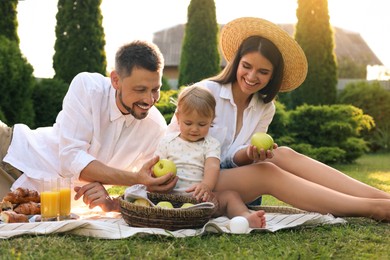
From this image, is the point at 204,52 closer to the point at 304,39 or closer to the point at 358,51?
the point at 304,39

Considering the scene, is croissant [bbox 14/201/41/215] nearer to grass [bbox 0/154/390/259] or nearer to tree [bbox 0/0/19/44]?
grass [bbox 0/154/390/259]

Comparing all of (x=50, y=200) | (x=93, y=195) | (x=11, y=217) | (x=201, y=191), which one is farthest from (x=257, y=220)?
(x=11, y=217)

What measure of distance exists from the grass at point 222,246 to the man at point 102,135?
0.64m

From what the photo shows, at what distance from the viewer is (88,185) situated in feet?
13.0

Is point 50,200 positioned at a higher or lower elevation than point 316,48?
lower

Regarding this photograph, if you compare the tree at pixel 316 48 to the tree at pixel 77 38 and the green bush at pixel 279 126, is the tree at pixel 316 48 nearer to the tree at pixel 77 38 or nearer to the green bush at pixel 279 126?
the green bush at pixel 279 126

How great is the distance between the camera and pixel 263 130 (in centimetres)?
464

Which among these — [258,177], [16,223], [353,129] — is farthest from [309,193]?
[353,129]

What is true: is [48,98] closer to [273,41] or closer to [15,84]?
[15,84]

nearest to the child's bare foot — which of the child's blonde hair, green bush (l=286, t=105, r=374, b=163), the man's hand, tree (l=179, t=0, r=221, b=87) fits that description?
the man's hand

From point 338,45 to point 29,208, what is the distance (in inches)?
1307

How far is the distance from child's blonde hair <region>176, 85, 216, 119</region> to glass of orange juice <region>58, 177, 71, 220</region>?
85cm

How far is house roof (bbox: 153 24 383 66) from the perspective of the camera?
30891 millimetres

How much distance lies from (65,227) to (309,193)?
1.58 m
